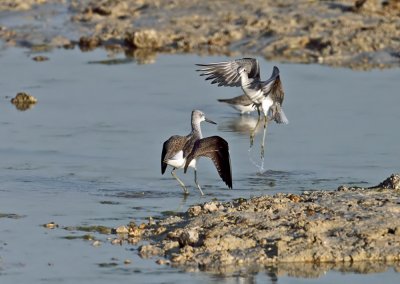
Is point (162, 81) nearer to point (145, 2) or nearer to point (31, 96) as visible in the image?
point (31, 96)

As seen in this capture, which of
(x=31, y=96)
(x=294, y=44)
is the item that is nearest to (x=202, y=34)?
(x=294, y=44)

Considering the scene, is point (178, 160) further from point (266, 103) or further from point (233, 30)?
point (233, 30)

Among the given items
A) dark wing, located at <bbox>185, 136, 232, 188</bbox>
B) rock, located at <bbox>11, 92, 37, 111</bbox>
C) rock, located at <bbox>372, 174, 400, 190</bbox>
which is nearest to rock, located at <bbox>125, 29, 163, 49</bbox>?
rock, located at <bbox>11, 92, 37, 111</bbox>

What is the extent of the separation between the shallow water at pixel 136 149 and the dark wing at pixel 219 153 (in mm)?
576

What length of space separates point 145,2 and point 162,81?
6.79 m

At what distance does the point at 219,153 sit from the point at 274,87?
313 cm

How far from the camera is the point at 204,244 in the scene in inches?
382

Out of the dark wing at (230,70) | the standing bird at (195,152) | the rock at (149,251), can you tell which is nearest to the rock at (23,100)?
the dark wing at (230,70)

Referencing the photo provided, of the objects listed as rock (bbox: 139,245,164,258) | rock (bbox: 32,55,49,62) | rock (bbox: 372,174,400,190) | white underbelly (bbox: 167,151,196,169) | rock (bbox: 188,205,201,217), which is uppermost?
rock (bbox: 32,55,49,62)

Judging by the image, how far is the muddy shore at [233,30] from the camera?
20.9 meters

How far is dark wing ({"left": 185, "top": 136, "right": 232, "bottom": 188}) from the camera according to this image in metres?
11.4

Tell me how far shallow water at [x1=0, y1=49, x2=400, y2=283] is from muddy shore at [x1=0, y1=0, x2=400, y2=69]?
3.32ft

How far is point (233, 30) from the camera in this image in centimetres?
2272

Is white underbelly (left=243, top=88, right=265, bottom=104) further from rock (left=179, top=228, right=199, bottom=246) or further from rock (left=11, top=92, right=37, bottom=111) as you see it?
rock (left=179, top=228, right=199, bottom=246)
